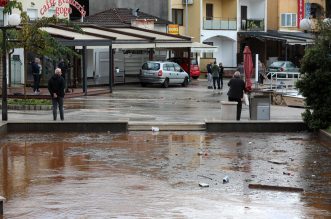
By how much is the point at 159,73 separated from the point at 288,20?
3105 cm

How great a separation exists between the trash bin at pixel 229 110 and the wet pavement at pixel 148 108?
1193mm

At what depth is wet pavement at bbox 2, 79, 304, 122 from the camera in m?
Answer: 25.1

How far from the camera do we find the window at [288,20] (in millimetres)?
71875

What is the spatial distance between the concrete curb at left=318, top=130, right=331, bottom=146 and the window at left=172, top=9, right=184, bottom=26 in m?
43.6

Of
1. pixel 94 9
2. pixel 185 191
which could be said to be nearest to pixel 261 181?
pixel 185 191

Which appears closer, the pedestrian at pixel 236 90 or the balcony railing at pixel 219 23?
the pedestrian at pixel 236 90

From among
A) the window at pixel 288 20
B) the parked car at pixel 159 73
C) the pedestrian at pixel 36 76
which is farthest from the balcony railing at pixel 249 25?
the pedestrian at pixel 36 76

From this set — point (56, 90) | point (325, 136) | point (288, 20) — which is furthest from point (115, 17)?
point (325, 136)

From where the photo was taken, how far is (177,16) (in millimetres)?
65125

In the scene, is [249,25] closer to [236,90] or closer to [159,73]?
[159,73]

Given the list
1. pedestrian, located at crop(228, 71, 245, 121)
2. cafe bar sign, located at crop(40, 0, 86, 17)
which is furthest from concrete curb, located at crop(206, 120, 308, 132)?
cafe bar sign, located at crop(40, 0, 86, 17)

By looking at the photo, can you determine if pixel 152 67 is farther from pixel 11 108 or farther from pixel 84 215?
pixel 84 215

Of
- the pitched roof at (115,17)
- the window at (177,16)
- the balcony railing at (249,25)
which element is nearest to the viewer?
the pitched roof at (115,17)

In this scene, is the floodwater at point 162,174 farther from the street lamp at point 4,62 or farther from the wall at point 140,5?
the wall at point 140,5
